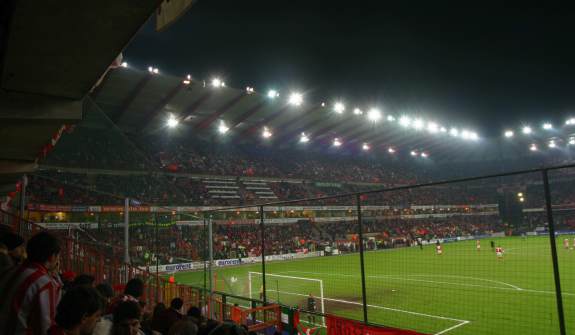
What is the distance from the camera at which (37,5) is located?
2.90 m

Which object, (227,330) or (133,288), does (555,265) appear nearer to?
(227,330)

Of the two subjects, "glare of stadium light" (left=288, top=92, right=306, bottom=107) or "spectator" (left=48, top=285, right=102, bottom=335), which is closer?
"spectator" (left=48, top=285, right=102, bottom=335)

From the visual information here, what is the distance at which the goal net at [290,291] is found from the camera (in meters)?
16.6

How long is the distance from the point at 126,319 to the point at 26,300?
78 cm

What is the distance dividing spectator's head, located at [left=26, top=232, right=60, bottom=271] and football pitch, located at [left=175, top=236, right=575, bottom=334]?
38.7 feet

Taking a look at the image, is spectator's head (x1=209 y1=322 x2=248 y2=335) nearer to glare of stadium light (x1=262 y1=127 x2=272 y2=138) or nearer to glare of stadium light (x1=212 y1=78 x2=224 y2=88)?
glare of stadium light (x1=212 y1=78 x2=224 y2=88)

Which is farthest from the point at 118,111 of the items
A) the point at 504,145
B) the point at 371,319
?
the point at 504,145

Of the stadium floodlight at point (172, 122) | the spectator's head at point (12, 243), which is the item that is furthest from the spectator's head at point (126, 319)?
the stadium floodlight at point (172, 122)

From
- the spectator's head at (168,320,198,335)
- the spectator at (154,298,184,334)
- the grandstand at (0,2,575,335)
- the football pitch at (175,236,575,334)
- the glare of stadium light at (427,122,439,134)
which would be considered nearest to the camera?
the spectator's head at (168,320,198,335)

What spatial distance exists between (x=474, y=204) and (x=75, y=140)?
51.4 meters

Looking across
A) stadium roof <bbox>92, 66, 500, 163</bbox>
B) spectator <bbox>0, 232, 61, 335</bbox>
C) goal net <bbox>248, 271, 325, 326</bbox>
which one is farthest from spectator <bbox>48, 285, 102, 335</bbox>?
stadium roof <bbox>92, 66, 500, 163</bbox>

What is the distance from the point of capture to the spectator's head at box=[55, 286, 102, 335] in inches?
101

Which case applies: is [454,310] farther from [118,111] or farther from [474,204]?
[474,204]

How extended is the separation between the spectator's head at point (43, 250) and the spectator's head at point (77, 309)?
2.16 ft
